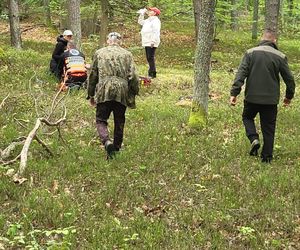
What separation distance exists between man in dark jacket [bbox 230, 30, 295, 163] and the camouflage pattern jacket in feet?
6.32

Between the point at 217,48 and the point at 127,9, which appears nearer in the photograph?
the point at 127,9

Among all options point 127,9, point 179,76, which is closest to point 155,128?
point 179,76

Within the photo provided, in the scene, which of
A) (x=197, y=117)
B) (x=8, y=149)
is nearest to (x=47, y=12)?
(x=197, y=117)

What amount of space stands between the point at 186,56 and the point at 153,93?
10588 mm

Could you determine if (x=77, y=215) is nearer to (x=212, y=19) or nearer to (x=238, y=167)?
(x=238, y=167)

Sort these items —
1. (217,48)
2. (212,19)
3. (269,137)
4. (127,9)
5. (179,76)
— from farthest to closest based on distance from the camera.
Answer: (217,48)
(127,9)
(179,76)
(212,19)
(269,137)

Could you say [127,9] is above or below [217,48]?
above

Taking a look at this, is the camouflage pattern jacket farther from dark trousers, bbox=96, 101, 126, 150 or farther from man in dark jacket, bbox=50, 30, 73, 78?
man in dark jacket, bbox=50, 30, 73, 78

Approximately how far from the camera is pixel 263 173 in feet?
27.0

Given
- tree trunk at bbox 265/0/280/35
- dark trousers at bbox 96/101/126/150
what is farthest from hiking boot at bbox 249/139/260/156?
tree trunk at bbox 265/0/280/35

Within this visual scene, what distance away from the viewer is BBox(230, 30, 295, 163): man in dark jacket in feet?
29.0

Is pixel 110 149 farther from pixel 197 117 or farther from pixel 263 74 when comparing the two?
pixel 263 74

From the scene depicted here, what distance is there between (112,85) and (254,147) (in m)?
2.83

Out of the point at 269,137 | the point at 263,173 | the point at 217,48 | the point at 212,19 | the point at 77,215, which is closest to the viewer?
the point at 77,215
